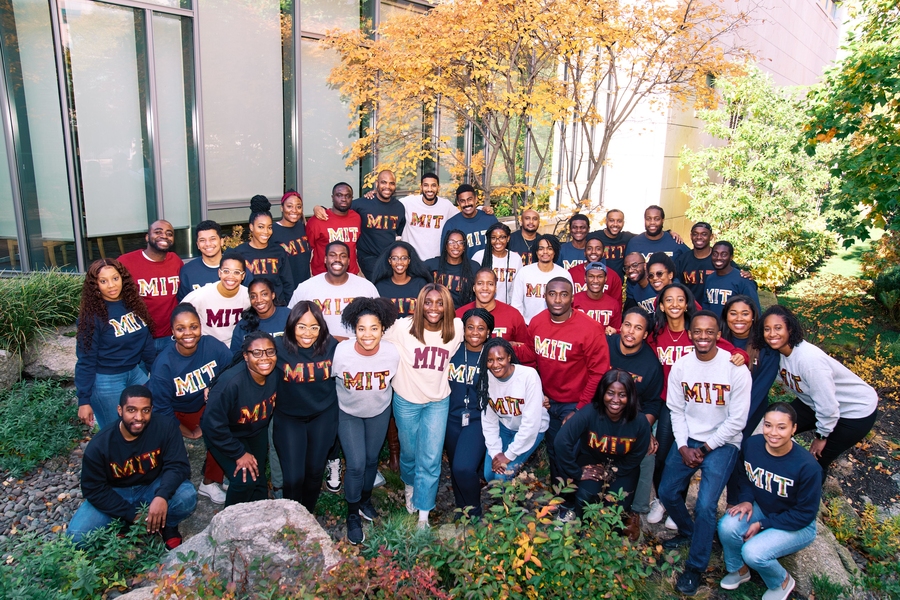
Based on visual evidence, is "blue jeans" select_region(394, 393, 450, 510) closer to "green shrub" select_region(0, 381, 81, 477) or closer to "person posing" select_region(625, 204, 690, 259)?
"green shrub" select_region(0, 381, 81, 477)

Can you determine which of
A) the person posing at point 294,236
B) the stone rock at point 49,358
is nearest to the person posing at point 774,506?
the person posing at point 294,236

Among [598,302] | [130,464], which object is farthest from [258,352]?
[598,302]

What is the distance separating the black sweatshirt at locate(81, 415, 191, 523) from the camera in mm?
4273

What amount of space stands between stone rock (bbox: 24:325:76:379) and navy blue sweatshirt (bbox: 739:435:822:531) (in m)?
5.98

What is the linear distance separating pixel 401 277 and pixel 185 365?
188cm

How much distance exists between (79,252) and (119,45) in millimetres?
2341

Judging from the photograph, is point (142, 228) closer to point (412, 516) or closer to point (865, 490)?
point (412, 516)

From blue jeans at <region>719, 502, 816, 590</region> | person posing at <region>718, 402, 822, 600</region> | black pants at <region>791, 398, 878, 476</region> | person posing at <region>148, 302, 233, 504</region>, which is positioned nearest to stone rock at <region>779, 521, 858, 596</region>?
person posing at <region>718, 402, 822, 600</region>

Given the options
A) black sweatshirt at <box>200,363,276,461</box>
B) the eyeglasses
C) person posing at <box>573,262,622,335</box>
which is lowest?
black sweatshirt at <box>200,363,276,461</box>

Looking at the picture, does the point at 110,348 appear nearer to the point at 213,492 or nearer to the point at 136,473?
the point at 136,473

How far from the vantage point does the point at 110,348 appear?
5109mm

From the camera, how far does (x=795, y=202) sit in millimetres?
12648

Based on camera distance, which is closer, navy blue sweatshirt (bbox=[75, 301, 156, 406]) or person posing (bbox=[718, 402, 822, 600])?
person posing (bbox=[718, 402, 822, 600])

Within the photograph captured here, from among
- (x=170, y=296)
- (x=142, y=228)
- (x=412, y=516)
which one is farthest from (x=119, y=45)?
(x=412, y=516)
